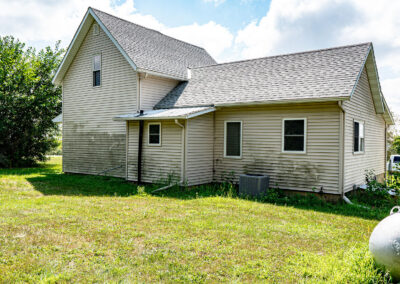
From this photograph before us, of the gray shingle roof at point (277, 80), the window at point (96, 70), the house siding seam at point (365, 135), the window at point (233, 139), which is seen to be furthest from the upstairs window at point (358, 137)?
the window at point (96, 70)

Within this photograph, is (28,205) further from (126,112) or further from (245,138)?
(245,138)

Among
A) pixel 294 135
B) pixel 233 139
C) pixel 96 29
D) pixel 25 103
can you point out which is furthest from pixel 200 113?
pixel 25 103

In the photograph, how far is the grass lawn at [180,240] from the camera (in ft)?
14.5

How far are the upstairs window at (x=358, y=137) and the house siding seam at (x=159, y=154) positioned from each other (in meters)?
6.63

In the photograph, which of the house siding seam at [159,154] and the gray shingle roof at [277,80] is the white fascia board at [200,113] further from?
the house siding seam at [159,154]

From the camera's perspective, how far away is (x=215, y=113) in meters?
12.8

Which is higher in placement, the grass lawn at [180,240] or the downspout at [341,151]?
the downspout at [341,151]

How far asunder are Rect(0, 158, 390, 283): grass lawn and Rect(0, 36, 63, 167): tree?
39.7ft

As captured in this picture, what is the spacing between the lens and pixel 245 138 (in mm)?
11922

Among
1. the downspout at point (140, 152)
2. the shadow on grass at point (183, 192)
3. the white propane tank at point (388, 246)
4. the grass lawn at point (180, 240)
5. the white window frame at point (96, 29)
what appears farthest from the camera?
the white window frame at point (96, 29)

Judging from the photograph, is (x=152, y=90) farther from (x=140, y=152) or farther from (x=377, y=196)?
(x=377, y=196)

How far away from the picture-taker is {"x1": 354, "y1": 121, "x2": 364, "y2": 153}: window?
11625 millimetres

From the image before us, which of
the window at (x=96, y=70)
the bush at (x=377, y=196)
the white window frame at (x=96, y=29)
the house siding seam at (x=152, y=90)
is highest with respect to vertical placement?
the white window frame at (x=96, y=29)

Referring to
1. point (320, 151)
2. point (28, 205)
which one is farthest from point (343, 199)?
point (28, 205)
